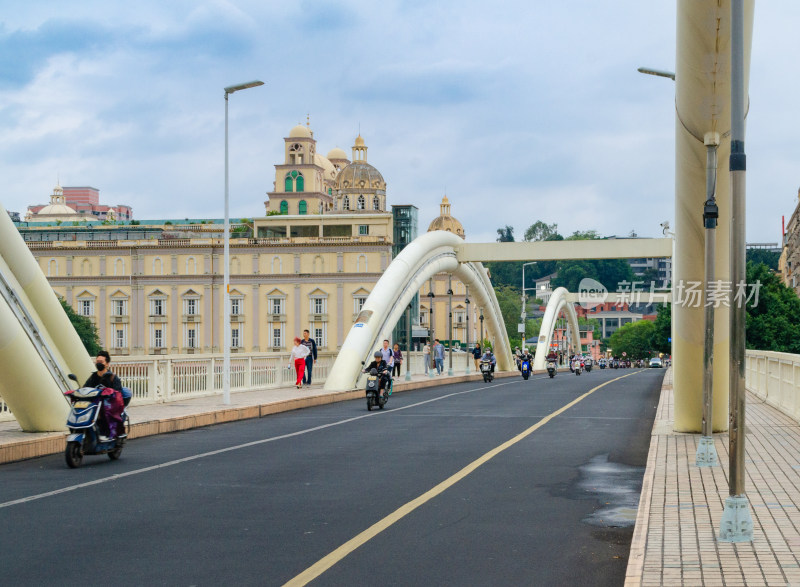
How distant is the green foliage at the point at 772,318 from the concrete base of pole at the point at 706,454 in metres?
62.8

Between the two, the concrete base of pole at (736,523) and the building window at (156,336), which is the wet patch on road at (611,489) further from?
the building window at (156,336)

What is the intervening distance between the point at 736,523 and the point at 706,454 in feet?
15.5

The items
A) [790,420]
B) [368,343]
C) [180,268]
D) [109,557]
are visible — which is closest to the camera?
[109,557]

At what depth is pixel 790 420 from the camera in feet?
62.0

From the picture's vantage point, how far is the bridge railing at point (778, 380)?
740 inches

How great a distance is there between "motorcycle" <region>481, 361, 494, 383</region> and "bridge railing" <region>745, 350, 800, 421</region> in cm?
1630

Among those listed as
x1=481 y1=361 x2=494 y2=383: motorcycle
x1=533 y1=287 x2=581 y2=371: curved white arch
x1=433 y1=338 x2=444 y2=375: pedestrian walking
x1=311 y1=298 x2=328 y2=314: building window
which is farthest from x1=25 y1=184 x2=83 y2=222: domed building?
x1=481 y1=361 x2=494 y2=383: motorcycle

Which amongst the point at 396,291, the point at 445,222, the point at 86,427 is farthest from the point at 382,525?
the point at 445,222

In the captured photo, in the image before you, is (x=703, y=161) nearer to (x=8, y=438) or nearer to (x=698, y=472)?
(x=698, y=472)

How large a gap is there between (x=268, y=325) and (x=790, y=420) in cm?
9153

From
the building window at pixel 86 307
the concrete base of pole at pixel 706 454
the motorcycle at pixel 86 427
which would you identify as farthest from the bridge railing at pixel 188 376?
the building window at pixel 86 307

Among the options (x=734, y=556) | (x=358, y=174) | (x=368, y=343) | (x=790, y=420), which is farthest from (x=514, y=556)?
(x=358, y=174)

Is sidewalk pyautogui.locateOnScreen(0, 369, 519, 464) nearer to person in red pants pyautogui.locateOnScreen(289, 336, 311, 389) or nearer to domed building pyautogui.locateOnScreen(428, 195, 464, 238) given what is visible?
person in red pants pyautogui.locateOnScreen(289, 336, 311, 389)

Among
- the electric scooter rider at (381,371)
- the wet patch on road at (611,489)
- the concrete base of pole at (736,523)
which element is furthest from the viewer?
the electric scooter rider at (381,371)
